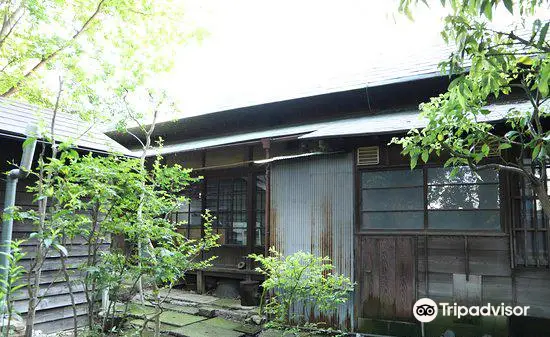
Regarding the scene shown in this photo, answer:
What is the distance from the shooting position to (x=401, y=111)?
807 cm

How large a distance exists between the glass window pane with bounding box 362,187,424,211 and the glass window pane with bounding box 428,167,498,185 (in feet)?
1.02

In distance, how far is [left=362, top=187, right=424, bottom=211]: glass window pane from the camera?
6.54m

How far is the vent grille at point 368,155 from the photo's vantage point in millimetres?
6867

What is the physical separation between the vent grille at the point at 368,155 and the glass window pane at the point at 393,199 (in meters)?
0.54

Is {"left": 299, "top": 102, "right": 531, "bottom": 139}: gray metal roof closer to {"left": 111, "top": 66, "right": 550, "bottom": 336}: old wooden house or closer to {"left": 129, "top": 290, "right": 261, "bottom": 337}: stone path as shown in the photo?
{"left": 111, "top": 66, "right": 550, "bottom": 336}: old wooden house

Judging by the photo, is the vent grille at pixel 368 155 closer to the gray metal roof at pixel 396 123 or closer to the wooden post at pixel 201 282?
the gray metal roof at pixel 396 123

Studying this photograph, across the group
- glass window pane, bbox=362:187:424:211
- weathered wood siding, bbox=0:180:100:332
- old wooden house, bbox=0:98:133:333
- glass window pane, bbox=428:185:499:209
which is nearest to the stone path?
weathered wood siding, bbox=0:180:100:332

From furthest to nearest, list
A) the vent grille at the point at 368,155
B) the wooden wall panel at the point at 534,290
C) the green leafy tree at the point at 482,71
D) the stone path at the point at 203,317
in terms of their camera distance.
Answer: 1. the stone path at the point at 203,317
2. the vent grille at the point at 368,155
3. the wooden wall panel at the point at 534,290
4. the green leafy tree at the point at 482,71

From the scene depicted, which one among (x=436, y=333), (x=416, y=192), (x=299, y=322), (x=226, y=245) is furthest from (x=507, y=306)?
(x=226, y=245)

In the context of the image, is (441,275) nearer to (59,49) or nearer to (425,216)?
(425,216)

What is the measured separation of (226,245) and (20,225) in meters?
5.22

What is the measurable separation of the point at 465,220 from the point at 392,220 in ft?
3.86

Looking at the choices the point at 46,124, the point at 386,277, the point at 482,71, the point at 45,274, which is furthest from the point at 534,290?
the point at 46,124

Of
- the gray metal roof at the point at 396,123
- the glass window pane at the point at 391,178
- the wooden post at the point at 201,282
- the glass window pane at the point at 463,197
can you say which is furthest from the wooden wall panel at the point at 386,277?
the wooden post at the point at 201,282
